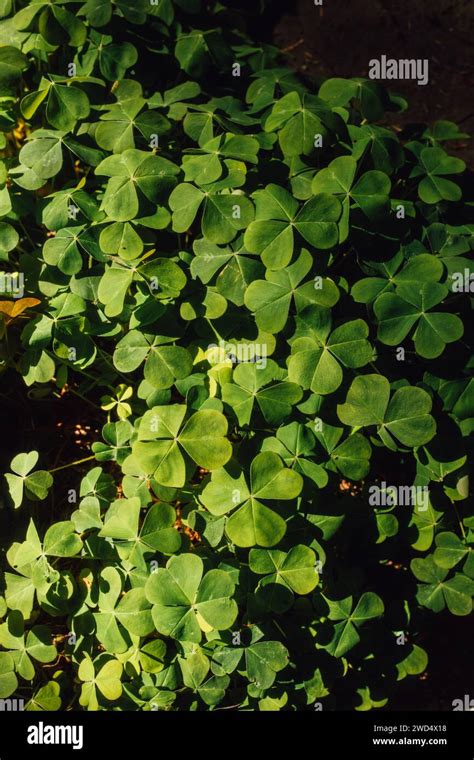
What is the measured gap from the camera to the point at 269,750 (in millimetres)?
1771

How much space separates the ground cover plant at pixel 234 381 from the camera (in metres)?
1.63

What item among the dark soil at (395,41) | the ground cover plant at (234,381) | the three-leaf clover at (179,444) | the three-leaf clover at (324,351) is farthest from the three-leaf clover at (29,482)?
the dark soil at (395,41)

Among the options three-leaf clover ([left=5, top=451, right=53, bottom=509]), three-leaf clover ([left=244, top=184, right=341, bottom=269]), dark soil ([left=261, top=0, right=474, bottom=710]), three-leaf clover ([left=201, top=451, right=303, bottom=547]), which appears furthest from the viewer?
dark soil ([left=261, top=0, right=474, bottom=710])

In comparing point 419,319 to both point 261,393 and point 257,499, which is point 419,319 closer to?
point 261,393

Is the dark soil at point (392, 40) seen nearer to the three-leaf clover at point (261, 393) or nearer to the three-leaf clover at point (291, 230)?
the three-leaf clover at point (291, 230)

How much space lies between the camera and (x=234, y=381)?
170cm

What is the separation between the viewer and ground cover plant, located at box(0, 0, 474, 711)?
5.35 feet

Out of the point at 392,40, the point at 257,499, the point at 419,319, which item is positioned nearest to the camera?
the point at 257,499

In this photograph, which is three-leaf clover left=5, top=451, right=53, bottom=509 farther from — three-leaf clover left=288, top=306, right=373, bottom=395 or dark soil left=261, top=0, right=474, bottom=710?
dark soil left=261, top=0, right=474, bottom=710

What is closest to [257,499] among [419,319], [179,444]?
[179,444]

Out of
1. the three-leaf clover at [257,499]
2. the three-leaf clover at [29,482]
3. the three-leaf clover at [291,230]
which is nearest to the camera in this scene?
the three-leaf clover at [257,499]

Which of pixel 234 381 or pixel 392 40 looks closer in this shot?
pixel 234 381

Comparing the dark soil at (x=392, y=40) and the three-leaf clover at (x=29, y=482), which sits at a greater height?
the dark soil at (x=392, y=40)

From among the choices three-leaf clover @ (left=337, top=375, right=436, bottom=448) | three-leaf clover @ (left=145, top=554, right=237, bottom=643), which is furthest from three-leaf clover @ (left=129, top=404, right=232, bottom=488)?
three-leaf clover @ (left=337, top=375, right=436, bottom=448)
